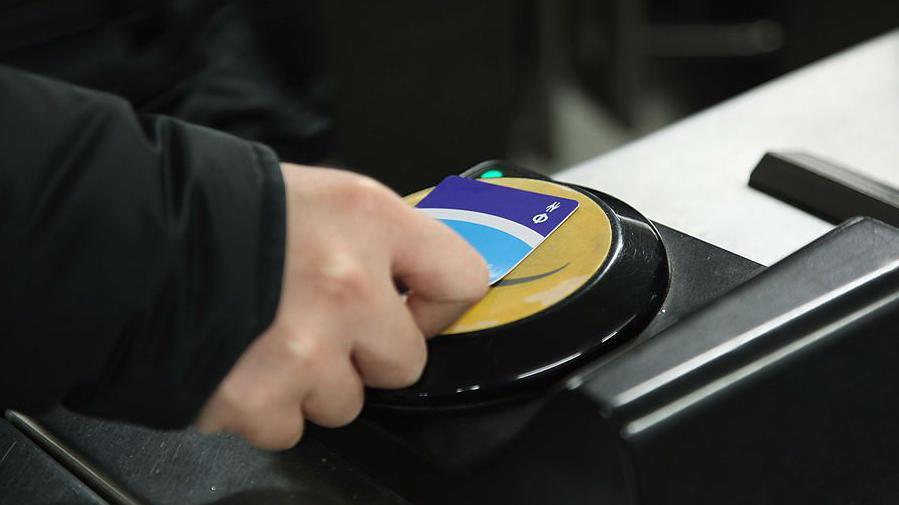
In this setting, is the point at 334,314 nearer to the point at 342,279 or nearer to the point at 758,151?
the point at 342,279

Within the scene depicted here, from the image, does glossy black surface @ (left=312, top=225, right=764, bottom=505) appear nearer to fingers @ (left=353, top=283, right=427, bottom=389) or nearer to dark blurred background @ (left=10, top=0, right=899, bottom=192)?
fingers @ (left=353, top=283, right=427, bottom=389)

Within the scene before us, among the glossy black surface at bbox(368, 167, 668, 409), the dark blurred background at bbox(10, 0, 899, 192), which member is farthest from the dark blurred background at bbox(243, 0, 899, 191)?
the glossy black surface at bbox(368, 167, 668, 409)

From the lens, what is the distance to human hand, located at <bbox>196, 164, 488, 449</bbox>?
452 millimetres

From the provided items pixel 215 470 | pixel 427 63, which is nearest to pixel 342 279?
pixel 215 470

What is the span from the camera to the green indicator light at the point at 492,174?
24.9 inches

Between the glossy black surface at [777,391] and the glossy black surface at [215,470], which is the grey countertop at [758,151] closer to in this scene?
the glossy black surface at [777,391]

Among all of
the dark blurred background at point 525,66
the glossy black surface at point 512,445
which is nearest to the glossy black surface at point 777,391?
the glossy black surface at point 512,445

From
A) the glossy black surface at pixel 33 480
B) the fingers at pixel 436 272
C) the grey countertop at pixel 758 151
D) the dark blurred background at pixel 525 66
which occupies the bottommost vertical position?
the dark blurred background at pixel 525 66

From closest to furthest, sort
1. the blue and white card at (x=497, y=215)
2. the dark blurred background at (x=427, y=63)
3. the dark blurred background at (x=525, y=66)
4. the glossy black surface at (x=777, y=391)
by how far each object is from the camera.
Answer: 1. the glossy black surface at (x=777, y=391)
2. the blue and white card at (x=497, y=215)
3. the dark blurred background at (x=427, y=63)
4. the dark blurred background at (x=525, y=66)

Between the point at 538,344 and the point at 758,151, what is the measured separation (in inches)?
14.3

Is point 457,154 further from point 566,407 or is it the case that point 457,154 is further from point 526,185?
point 566,407

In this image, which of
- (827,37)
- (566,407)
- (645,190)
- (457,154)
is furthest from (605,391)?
(827,37)

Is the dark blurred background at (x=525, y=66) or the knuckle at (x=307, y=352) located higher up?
the knuckle at (x=307, y=352)

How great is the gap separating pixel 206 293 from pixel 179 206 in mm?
36
